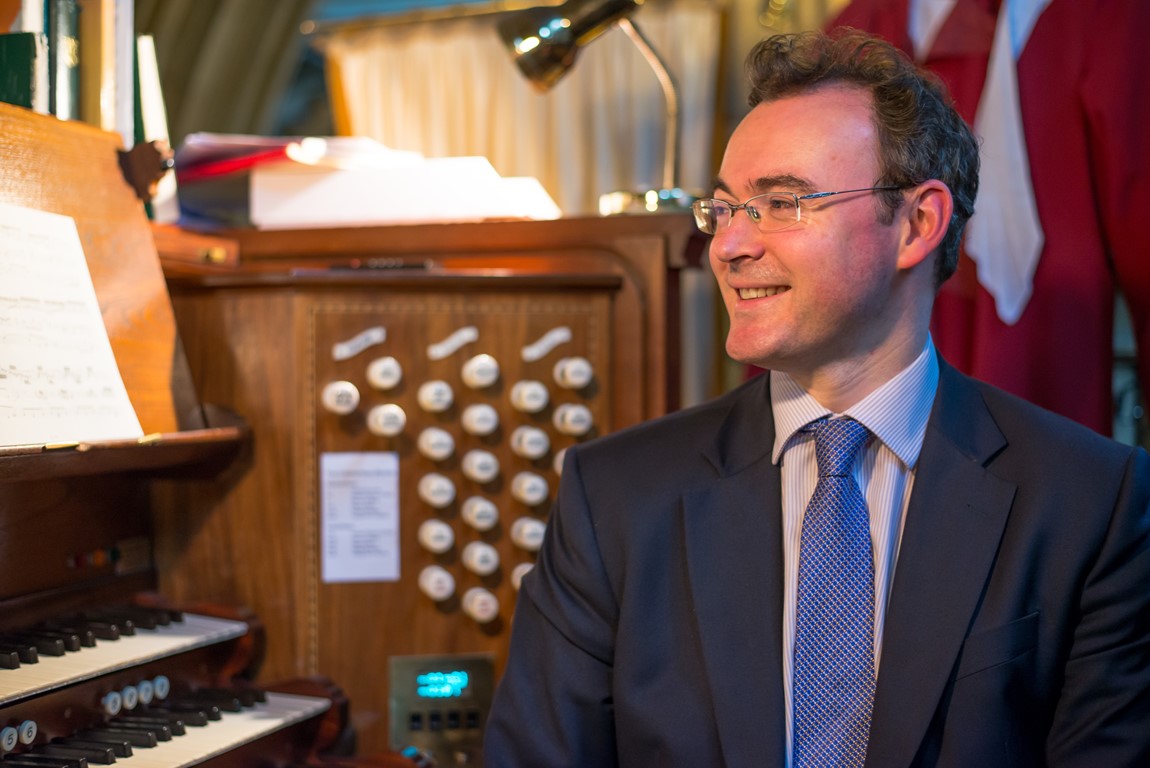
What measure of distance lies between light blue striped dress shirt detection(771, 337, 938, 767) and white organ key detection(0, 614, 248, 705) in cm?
101

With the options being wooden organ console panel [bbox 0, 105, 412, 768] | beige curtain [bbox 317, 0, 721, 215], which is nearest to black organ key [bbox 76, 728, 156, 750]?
wooden organ console panel [bbox 0, 105, 412, 768]

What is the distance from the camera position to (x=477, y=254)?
2467mm

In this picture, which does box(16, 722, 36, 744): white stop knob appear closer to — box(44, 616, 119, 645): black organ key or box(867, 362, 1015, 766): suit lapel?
box(44, 616, 119, 645): black organ key

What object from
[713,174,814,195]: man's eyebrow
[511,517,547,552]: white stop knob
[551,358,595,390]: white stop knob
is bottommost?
[511,517,547,552]: white stop knob

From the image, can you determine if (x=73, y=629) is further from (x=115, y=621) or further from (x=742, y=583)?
(x=742, y=583)

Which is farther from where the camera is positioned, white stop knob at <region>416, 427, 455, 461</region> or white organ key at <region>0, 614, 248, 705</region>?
white stop knob at <region>416, 427, 455, 461</region>

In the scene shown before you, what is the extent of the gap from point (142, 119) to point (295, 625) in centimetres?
115

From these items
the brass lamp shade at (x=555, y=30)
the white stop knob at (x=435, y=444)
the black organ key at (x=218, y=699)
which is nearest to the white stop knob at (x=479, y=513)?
the white stop knob at (x=435, y=444)

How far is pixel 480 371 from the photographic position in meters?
2.25

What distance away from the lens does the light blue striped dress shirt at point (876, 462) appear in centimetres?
163

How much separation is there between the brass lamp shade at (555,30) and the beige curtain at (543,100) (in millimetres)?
1063

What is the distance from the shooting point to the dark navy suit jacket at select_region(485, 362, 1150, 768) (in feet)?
4.98

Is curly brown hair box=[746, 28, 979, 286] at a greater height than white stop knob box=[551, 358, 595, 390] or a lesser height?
greater

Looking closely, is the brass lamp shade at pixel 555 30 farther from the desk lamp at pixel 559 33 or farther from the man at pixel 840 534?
the man at pixel 840 534
